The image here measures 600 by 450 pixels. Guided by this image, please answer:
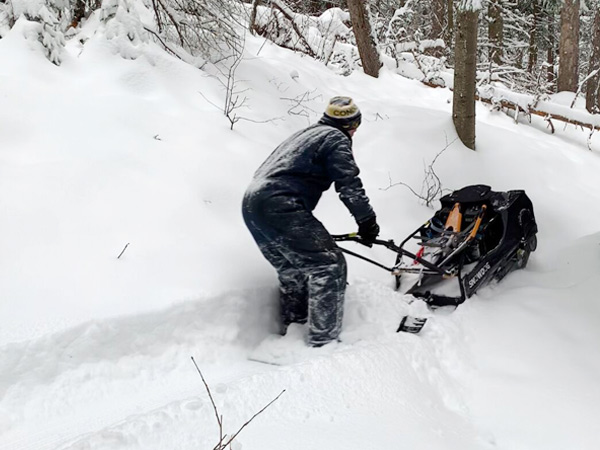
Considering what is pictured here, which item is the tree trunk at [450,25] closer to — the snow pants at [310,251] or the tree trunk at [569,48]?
the tree trunk at [569,48]

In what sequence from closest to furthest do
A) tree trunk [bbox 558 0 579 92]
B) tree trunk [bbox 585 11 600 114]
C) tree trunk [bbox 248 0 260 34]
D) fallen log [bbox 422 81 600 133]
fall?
fallen log [bbox 422 81 600 133] < tree trunk [bbox 248 0 260 34] < tree trunk [bbox 585 11 600 114] < tree trunk [bbox 558 0 579 92]

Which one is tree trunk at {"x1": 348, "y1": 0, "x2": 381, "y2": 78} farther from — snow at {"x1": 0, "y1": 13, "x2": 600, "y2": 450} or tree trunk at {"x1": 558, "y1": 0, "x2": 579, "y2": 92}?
tree trunk at {"x1": 558, "y1": 0, "x2": 579, "y2": 92}

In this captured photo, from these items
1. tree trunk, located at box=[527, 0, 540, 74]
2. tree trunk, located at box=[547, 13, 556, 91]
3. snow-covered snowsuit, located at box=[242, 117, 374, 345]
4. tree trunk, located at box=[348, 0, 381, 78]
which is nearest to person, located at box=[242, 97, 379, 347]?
snow-covered snowsuit, located at box=[242, 117, 374, 345]

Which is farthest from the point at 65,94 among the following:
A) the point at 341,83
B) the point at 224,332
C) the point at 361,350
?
the point at 341,83

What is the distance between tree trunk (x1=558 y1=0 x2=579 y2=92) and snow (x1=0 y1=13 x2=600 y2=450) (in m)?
8.66

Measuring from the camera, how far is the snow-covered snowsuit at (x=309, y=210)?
3.75 m

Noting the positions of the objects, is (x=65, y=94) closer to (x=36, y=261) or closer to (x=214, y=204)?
(x=214, y=204)

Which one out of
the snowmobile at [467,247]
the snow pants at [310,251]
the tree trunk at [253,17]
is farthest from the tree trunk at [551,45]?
the snow pants at [310,251]

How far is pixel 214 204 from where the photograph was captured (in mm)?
4977

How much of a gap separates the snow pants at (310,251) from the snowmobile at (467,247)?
323mm

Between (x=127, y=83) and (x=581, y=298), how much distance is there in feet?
18.1

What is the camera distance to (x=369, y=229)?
3.83 metres

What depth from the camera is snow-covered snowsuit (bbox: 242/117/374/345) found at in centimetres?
375

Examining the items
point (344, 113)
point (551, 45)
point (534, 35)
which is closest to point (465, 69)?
point (344, 113)
